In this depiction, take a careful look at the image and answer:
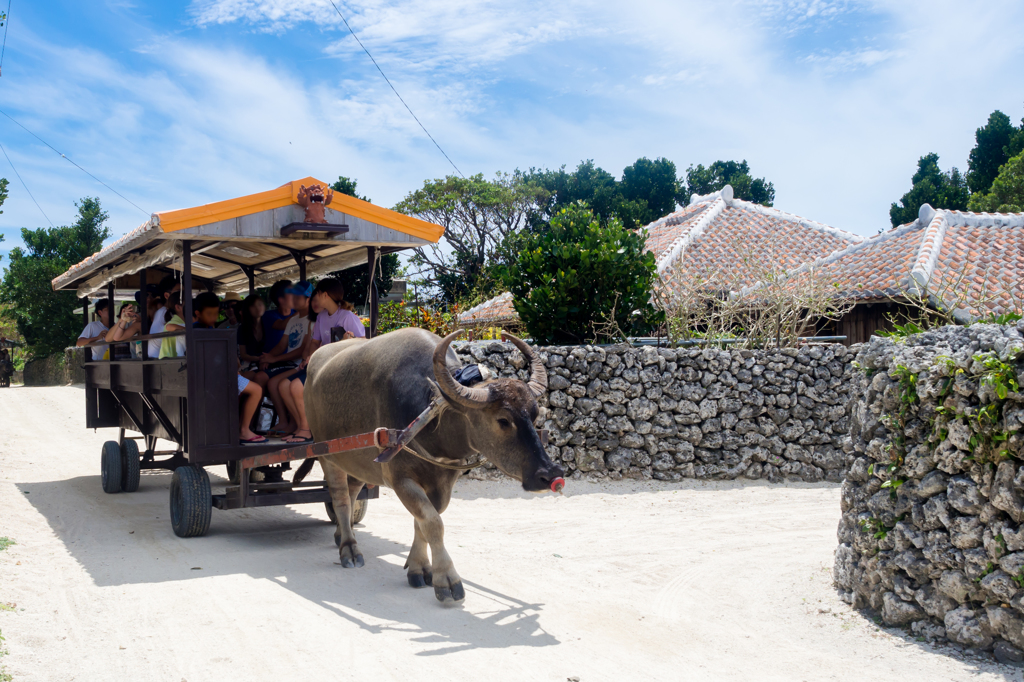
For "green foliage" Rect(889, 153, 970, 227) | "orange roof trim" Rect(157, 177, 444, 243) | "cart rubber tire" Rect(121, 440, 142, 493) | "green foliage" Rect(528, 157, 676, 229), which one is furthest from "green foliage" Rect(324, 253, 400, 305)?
"green foliage" Rect(889, 153, 970, 227)

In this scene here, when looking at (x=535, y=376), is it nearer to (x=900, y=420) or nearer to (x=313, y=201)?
(x=900, y=420)

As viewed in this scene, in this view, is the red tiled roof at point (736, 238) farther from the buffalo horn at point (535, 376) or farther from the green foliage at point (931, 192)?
the green foliage at point (931, 192)

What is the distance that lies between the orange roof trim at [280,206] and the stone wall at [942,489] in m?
3.76

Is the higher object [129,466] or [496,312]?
[496,312]

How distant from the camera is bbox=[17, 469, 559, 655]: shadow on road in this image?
443 cm

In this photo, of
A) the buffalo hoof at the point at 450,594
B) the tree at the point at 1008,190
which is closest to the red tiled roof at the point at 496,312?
the buffalo hoof at the point at 450,594

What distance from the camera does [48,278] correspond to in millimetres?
27766

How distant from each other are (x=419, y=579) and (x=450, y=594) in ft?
1.44

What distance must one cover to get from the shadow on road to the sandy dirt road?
20 millimetres

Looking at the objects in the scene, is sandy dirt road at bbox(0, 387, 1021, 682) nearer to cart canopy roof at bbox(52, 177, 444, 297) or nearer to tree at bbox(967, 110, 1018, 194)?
cart canopy roof at bbox(52, 177, 444, 297)

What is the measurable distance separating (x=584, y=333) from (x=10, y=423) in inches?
476

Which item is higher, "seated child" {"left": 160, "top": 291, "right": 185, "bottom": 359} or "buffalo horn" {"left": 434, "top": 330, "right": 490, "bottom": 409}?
"seated child" {"left": 160, "top": 291, "right": 185, "bottom": 359}

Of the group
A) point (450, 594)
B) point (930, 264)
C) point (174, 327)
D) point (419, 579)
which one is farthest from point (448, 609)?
point (930, 264)

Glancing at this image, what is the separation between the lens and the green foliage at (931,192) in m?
33.0
